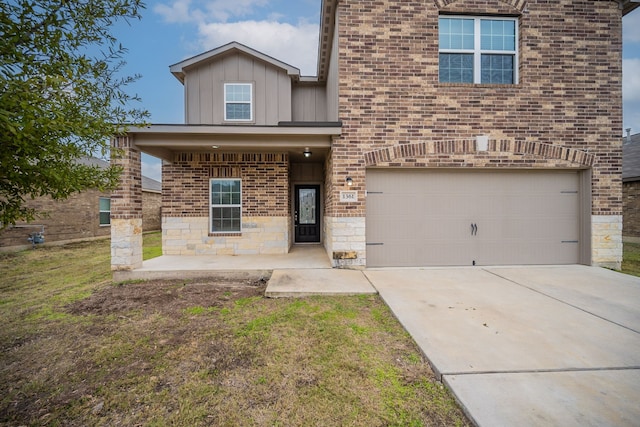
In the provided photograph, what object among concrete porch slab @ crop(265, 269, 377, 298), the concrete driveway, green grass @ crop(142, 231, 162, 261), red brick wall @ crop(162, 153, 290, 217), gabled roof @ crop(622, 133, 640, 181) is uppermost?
gabled roof @ crop(622, 133, 640, 181)

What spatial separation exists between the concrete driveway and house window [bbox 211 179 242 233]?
4.77m

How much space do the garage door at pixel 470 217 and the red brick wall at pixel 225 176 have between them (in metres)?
3.04

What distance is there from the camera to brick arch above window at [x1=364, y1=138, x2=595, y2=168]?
A: 20.6 ft

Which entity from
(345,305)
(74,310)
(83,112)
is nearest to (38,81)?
(83,112)

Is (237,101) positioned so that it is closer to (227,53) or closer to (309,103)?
(227,53)

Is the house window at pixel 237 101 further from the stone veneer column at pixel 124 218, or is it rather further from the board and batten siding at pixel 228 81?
the stone veneer column at pixel 124 218

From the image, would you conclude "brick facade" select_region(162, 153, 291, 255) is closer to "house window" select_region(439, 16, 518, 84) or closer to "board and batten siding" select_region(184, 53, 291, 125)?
"board and batten siding" select_region(184, 53, 291, 125)

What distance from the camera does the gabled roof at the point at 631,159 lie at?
1164 centimetres

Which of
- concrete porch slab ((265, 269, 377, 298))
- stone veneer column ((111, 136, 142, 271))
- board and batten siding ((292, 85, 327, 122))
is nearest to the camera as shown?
concrete porch slab ((265, 269, 377, 298))

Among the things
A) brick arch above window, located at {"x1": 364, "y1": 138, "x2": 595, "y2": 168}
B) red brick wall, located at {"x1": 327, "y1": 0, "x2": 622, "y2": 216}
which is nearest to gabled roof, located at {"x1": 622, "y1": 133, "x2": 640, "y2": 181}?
red brick wall, located at {"x1": 327, "y1": 0, "x2": 622, "y2": 216}

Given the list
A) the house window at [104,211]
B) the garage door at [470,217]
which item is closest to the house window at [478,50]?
the garage door at [470,217]

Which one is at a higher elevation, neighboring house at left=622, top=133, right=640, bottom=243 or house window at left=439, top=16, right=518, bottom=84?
house window at left=439, top=16, right=518, bottom=84

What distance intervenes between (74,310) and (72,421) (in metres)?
Result: 3.02

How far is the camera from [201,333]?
3482 millimetres
